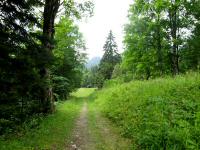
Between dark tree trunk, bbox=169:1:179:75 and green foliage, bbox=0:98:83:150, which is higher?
dark tree trunk, bbox=169:1:179:75

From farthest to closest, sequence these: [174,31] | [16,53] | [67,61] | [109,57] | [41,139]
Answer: [109,57], [67,61], [174,31], [41,139], [16,53]

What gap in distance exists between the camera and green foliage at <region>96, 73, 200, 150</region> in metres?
9.51

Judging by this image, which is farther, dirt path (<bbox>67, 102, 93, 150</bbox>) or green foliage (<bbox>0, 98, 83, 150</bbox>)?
dirt path (<bbox>67, 102, 93, 150</bbox>)

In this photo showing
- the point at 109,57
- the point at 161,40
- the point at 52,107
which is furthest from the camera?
the point at 109,57

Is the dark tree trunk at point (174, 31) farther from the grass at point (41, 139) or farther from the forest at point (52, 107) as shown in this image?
the grass at point (41, 139)

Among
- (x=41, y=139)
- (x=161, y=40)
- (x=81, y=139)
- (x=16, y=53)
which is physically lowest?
(x=81, y=139)

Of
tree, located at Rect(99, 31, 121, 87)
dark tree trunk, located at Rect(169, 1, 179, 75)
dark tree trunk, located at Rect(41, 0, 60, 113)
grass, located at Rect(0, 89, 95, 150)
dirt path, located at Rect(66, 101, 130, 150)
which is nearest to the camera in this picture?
grass, located at Rect(0, 89, 95, 150)

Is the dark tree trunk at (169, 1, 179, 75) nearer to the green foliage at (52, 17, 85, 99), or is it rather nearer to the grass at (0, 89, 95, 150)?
the green foliage at (52, 17, 85, 99)

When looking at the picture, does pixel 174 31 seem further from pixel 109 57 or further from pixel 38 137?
pixel 109 57

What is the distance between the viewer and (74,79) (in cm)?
5138

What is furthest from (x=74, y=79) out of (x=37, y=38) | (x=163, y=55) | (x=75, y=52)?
(x=37, y=38)

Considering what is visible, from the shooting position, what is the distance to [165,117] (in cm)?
1179

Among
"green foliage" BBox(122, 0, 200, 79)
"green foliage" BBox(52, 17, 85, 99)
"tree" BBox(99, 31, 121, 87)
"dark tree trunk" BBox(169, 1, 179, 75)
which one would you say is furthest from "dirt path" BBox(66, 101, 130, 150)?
"tree" BBox(99, 31, 121, 87)

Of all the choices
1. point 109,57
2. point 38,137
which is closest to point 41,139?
point 38,137
